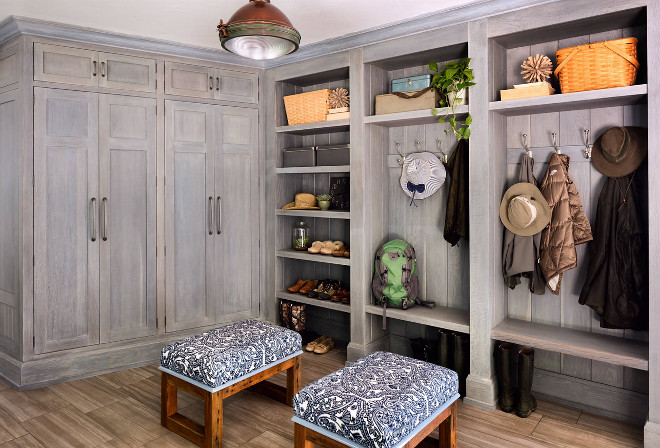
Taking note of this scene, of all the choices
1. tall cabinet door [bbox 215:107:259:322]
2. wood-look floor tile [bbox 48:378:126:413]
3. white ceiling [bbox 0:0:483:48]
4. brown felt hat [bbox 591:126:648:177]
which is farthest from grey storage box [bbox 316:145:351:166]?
wood-look floor tile [bbox 48:378:126:413]

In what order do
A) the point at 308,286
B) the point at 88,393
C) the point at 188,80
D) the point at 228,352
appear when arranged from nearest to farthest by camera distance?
the point at 228,352 → the point at 88,393 → the point at 188,80 → the point at 308,286

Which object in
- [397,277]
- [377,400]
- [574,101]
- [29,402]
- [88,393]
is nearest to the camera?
[377,400]

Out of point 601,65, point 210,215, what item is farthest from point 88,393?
point 601,65

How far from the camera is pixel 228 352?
99.4 inches

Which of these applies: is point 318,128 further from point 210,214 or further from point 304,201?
point 210,214

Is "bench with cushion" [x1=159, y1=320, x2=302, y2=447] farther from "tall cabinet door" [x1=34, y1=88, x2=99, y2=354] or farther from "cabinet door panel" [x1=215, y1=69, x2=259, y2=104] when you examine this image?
"cabinet door panel" [x1=215, y1=69, x2=259, y2=104]

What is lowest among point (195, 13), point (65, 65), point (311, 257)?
point (311, 257)

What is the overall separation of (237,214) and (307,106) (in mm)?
1095

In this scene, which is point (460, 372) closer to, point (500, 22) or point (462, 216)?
point (462, 216)

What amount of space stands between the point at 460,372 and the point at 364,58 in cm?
231

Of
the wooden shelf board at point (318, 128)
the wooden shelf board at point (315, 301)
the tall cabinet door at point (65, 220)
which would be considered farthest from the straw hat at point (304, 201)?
the tall cabinet door at point (65, 220)

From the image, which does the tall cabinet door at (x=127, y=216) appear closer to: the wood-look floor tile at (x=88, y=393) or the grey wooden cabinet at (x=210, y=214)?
the grey wooden cabinet at (x=210, y=214)

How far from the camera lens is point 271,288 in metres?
4.24

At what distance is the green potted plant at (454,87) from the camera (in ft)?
9.68
